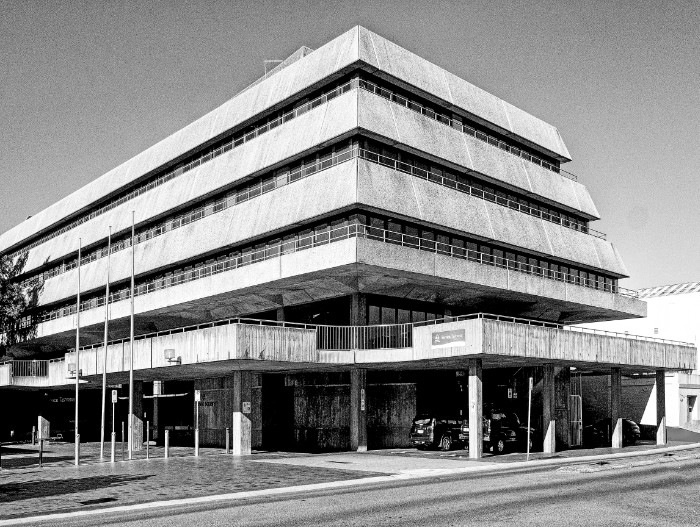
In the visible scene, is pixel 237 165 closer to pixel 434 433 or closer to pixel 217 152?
pixel 217 152

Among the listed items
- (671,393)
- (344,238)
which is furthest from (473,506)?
(671,393)

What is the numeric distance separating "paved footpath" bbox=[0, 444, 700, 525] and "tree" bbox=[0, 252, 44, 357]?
104 ft

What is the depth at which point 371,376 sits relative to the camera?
4675 centimetres

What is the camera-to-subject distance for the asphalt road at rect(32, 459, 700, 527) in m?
17.7

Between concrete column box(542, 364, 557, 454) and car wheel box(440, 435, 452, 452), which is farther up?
concrete column box(542, 364, 557, 454)

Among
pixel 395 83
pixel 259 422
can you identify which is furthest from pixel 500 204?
pixel 259 422

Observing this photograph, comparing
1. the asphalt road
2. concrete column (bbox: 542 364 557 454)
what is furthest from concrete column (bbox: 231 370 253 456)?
concrete column (bbox: 542 364 557 454)

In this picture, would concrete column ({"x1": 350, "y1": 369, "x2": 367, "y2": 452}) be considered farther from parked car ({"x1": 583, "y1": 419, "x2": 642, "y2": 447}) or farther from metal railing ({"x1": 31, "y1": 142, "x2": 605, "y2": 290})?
parked car ({"x1": 583, "y1": 419, "x2": 642, "y2": 447})

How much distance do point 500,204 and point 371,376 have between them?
526 inches

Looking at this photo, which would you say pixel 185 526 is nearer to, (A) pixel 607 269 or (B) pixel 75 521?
(B) pixel 75 521

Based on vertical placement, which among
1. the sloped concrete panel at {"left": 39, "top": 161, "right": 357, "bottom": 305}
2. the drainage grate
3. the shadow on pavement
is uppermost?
the sloped concrete panel at {"left": 39, "top": 161, "right": 357, "bottom": 305}

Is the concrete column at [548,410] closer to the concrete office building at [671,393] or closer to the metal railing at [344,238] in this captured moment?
the metal railing at [344,238]

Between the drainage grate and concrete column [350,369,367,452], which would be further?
concrete column [350,369,367,452]

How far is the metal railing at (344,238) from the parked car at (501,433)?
354 inches
